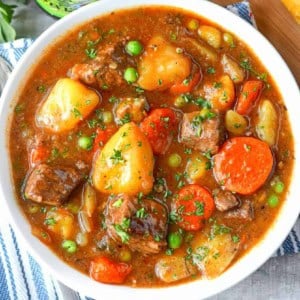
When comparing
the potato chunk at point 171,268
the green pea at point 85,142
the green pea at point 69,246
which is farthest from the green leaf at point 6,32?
the potato chunk at point 171,268

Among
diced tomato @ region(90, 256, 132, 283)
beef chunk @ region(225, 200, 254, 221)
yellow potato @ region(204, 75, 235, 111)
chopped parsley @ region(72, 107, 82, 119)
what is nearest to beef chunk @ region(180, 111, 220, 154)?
yellow potato @ region(204, 75, 235, 111)

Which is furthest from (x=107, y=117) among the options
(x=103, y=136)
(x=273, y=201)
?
(x=273, y=201)

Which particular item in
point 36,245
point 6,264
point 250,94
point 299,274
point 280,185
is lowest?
point 6,264

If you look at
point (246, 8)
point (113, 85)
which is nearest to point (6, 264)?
point (113, 85)

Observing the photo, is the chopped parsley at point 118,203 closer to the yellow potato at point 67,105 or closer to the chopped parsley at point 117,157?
the chopped parsley at point 117,157

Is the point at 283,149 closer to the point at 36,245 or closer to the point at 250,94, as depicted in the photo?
the point at 250,94

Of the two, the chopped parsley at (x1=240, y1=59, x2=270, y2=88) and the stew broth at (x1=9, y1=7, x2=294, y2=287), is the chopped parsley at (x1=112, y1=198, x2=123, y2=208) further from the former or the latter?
the chopped parsley at (x1=240, y1=59, x2=270, y2=88)

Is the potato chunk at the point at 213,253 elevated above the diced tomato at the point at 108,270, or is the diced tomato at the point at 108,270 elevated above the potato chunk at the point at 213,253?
the potato chunk at the point at 213,253
